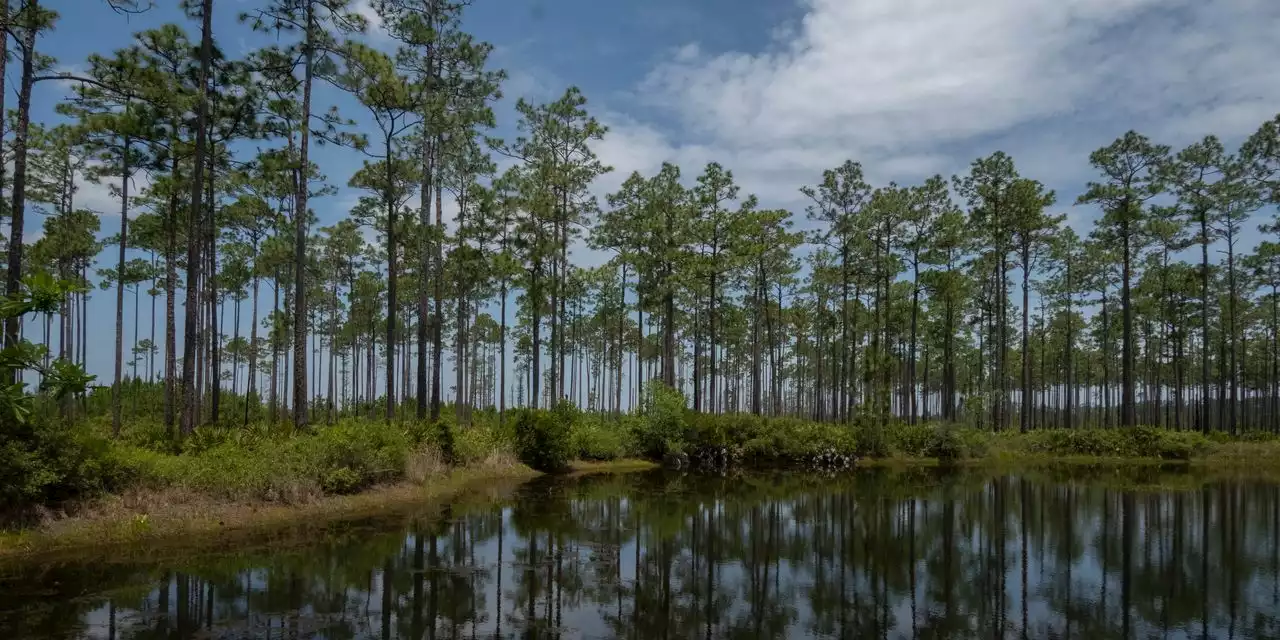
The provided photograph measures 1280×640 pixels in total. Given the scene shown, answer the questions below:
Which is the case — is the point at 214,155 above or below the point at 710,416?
above

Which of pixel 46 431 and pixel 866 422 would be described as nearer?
pixel 46 431

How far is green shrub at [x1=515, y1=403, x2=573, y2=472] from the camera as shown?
23.0 m

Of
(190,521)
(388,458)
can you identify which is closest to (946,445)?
(388,458)

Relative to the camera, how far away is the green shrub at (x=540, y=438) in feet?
75.6

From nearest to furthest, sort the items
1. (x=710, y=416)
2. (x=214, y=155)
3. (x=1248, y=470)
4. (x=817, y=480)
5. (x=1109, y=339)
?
(x=214, y=155) < (x=817, y=480) < (x=1248, y=470) < (x=710, y=416) < (x=1109, y=339)

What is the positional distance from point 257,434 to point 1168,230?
1626 inches

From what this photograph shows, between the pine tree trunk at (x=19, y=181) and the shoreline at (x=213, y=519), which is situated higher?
the pine tree trunk at (x=19, y=181)

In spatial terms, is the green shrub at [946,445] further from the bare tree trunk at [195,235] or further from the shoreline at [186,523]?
the bare tree trunk at [195,235]

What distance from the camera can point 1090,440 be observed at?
31969 millimetres

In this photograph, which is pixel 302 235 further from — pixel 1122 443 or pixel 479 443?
pixel 1122 443

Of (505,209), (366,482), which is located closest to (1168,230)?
(505,209)

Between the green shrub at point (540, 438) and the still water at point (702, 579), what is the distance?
6.59 meters

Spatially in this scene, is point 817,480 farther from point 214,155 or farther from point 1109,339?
point 1109,339

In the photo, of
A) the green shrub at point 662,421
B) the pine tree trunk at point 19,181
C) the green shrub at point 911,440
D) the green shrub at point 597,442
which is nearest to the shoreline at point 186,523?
the pine tree trunk at point 19,181
